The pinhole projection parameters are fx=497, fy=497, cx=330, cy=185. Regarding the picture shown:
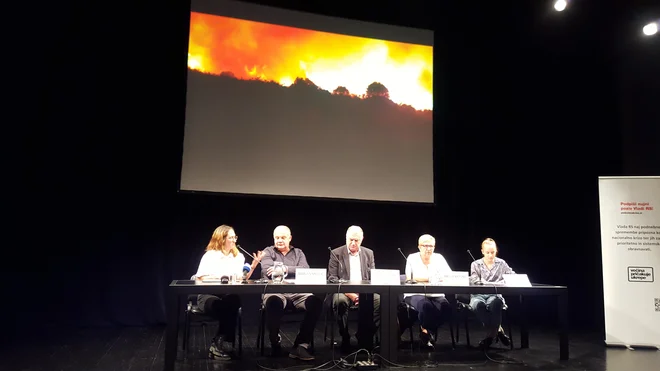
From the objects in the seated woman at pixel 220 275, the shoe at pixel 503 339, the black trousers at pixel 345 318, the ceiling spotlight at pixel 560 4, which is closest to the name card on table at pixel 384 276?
the black trousers at pixel 345 318

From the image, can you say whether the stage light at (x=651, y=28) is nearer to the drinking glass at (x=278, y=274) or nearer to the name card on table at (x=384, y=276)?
the name card on table at (x=384, y=276)

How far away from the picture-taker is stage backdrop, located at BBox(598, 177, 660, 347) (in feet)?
14.2

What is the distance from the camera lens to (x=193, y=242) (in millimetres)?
4949

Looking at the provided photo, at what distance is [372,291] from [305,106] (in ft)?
7.92

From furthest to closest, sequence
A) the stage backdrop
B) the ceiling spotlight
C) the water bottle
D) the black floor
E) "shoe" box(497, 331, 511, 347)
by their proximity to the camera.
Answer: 1. the ceiling spotlight
2. the stage backdrop
3. "shoe" box(497, 331, 511, 347)
4. the water bottle
5. the black floor

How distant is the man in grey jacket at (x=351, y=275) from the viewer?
12.3ft

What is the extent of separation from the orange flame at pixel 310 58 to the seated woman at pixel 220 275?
6.35 feet

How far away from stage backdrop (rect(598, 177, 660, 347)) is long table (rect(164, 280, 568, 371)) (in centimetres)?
100

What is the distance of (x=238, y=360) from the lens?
3.52 metres

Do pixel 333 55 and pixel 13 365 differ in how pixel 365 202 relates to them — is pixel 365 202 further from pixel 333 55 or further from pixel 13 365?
pixel 13 365

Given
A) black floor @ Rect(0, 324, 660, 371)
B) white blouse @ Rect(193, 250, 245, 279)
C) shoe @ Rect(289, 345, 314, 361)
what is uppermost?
white blouse @ Rect(193, 250, 245, 279)

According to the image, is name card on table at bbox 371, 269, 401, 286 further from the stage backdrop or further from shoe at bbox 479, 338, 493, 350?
the stage backdrop

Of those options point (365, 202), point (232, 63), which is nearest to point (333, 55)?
point (232, 63)

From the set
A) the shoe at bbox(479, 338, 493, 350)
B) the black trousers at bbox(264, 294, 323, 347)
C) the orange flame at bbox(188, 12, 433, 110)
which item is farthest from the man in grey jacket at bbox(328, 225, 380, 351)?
the orange flame at bbox(188, 12, 433, 110)
